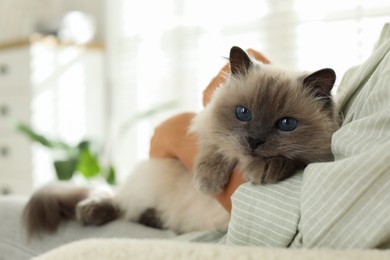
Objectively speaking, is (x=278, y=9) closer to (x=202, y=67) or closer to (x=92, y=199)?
(x=202, y=67)

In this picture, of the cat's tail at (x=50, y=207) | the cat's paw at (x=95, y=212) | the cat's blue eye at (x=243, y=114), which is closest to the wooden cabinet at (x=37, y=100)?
the cat's tail at (x=50, y=207)

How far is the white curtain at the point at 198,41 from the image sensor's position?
271 cm

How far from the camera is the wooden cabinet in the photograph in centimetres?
363

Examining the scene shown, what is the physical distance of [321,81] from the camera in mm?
1100

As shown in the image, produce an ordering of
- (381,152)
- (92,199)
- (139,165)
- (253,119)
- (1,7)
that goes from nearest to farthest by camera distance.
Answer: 1. (381,152)
2. (253,119)
3. (92,199)
4. (139,165)
5. (1,7)

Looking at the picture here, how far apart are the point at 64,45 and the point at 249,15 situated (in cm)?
154

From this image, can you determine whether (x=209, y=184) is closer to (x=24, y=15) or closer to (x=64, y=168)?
(x=64, y=168)

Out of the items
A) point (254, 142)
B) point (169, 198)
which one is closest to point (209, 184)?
point (254, 142)

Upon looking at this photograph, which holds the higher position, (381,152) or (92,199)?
(381,152)

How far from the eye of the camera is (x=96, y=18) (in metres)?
4.40

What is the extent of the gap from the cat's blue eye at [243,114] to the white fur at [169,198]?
277 mm

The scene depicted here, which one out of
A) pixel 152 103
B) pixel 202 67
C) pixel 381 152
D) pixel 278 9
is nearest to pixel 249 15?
Answer: pixel 278 9

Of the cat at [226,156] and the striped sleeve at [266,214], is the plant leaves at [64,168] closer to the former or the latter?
the cat at [226,156]

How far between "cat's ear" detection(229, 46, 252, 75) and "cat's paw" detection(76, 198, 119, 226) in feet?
1.81
